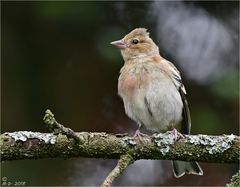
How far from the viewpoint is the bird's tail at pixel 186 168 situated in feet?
17.0

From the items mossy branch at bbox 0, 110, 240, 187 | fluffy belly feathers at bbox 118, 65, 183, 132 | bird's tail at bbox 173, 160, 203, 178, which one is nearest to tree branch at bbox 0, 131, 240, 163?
mossy branch at bbox 0, 110, 240, 187

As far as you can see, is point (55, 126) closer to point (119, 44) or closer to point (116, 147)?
point (116, 147)

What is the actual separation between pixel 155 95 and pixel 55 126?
2.18 m

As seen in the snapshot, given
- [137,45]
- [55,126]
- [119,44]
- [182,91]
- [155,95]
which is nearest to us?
[55,126]

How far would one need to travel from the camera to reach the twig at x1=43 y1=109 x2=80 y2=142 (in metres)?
3.35

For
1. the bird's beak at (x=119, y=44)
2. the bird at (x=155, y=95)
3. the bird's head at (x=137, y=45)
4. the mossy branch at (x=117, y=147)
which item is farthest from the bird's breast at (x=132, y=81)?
the mossy branch at (x=117, y=147)

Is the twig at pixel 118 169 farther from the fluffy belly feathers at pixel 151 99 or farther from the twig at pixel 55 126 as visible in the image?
the fluffy belly feathers at pixel 151 99

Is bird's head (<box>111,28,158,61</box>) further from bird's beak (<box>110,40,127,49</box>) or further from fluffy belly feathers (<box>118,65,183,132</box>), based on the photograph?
fluffy belly feathers (<box>118,65,183,132</box>)

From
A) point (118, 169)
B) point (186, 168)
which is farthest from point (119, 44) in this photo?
point (118, 169)

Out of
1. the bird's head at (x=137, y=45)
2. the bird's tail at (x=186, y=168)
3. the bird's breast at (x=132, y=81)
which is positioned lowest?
the bird's tail at (x=186, y=168)

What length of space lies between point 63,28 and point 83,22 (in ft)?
0.68

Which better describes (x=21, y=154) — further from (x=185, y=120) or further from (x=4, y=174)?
(x=185, y=120)

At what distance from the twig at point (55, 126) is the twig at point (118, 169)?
1.11ft

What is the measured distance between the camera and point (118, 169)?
3551 mm
